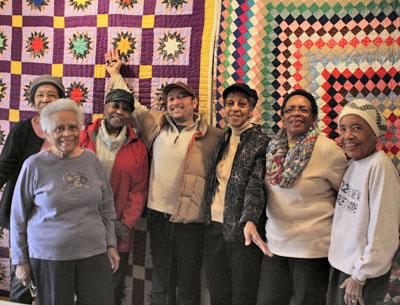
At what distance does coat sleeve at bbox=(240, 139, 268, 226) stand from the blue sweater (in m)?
0.68

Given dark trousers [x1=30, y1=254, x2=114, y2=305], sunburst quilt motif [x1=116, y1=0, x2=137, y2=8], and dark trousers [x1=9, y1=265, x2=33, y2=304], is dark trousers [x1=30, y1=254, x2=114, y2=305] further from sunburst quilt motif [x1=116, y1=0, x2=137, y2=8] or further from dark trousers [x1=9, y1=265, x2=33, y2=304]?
sunburst quilt motif [x1=116, y1=0, x2=137, y2=8]

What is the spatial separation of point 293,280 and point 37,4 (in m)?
2.42

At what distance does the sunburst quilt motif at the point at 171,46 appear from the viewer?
8.35 feet

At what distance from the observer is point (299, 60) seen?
2332 mm

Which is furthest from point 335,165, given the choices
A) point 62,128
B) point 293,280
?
point 62,128

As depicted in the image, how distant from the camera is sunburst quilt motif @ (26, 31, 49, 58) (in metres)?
2.82

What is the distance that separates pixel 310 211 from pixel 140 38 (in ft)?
5.11

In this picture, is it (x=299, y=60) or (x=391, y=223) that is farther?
(x=299, y=60)

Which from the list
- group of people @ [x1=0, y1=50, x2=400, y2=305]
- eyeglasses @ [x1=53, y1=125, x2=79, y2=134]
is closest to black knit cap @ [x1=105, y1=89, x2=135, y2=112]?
group of people @ [x1=0, y1=50, x2=400, y2=305]

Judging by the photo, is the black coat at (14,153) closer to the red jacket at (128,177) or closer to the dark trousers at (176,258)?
the red jacket at (128,177)

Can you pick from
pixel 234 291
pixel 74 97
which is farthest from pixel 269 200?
pixel 74 97

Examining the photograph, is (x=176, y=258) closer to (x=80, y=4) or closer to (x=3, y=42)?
(x=80, y=4)

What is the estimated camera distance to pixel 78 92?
2762mm

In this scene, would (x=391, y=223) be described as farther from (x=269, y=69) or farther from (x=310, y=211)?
(x=269, y=69)
